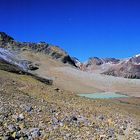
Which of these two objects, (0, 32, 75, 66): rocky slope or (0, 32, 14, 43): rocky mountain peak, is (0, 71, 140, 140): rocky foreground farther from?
(0, 32, 14, 43): rocky mountain peak

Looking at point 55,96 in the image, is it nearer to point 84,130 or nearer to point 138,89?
point 84,130

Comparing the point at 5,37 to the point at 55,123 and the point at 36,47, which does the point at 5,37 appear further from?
the point at 55,123

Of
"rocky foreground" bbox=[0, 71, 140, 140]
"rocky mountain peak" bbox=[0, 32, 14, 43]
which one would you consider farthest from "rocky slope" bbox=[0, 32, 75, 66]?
"rocky foreground" bbox=[0, 71, 140, 140]

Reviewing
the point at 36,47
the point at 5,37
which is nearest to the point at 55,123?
the point at 5,37

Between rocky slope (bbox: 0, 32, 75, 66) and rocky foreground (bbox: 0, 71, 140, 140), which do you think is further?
rocky slope (bbox: 0, 32, 75, 66)

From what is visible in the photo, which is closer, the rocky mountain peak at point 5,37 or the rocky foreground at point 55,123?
the rocky foreground at point 55,123

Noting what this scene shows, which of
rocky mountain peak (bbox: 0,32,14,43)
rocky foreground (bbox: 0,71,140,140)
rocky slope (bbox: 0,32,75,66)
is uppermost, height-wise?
rocky mountain peak (bbox: 0,32,14,43)

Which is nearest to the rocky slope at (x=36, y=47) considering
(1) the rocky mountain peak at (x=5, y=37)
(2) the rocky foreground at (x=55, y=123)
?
(1) the rocky mountain peak at (x=5, y=37)

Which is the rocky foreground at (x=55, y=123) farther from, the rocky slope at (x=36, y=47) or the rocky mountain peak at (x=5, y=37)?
the rocky mountain peak at (x=5, y=37)

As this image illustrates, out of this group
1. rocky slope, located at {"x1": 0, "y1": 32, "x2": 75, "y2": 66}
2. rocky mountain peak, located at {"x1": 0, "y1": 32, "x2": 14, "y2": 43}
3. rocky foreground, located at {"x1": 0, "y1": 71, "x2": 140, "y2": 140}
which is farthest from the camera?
rocky mountain peak, located at {"x1": 0, "y1": 32, "x2": 14, "y2": 43}

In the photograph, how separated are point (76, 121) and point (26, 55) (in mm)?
119253

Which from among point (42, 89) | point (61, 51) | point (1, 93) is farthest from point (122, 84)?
point (1, 93)

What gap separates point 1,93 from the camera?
31.3 metres

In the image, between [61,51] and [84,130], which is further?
[61,51]
